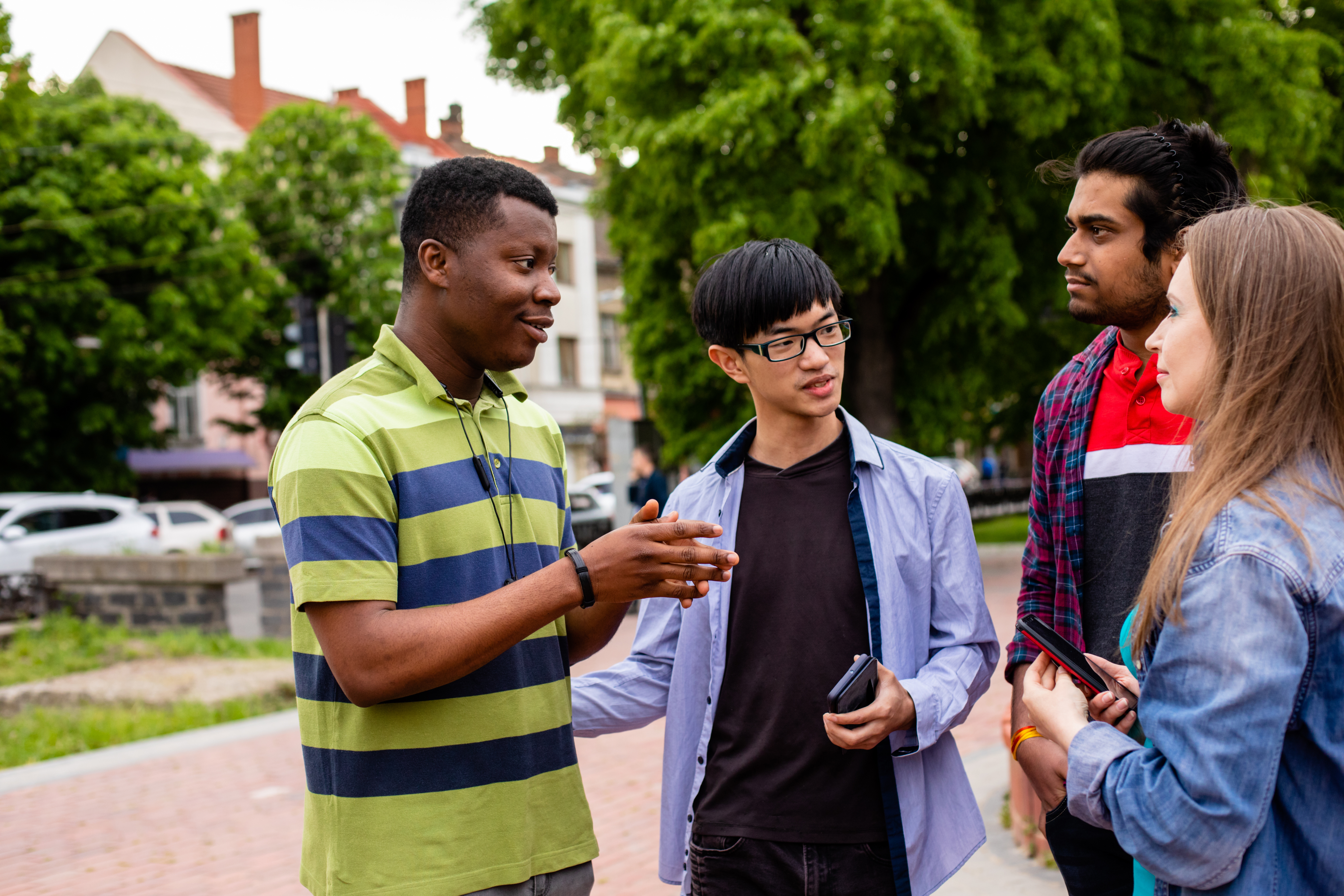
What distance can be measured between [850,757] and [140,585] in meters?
11.6

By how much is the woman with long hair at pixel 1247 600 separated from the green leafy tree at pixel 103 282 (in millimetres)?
24038

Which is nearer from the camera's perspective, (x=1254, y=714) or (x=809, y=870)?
(x=1254, y=714)

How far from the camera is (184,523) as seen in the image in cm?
2172

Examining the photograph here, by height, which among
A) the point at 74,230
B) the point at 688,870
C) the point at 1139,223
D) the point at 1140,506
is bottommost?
the point at 688,870

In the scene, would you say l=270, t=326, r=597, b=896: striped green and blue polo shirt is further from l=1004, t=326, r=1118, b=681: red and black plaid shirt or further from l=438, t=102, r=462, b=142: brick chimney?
l=438, t=102, r=462, b=142: brick chimney

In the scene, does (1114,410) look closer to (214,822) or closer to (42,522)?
(214,822)

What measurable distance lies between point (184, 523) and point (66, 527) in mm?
3441

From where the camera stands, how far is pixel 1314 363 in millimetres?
1584

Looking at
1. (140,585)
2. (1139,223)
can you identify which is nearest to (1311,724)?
(1139,223)

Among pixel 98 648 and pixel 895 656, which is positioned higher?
pixel 895 656

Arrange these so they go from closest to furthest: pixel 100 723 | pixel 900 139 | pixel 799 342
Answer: pixel 799 342 < pixel 100 723 < pixel 900 139

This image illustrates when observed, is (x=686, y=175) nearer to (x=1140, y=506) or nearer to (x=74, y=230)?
(x=1140, y=506)

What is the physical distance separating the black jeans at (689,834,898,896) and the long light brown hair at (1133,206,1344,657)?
0.95 meters

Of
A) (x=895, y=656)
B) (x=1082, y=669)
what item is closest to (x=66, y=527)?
(x=895, y=656)
